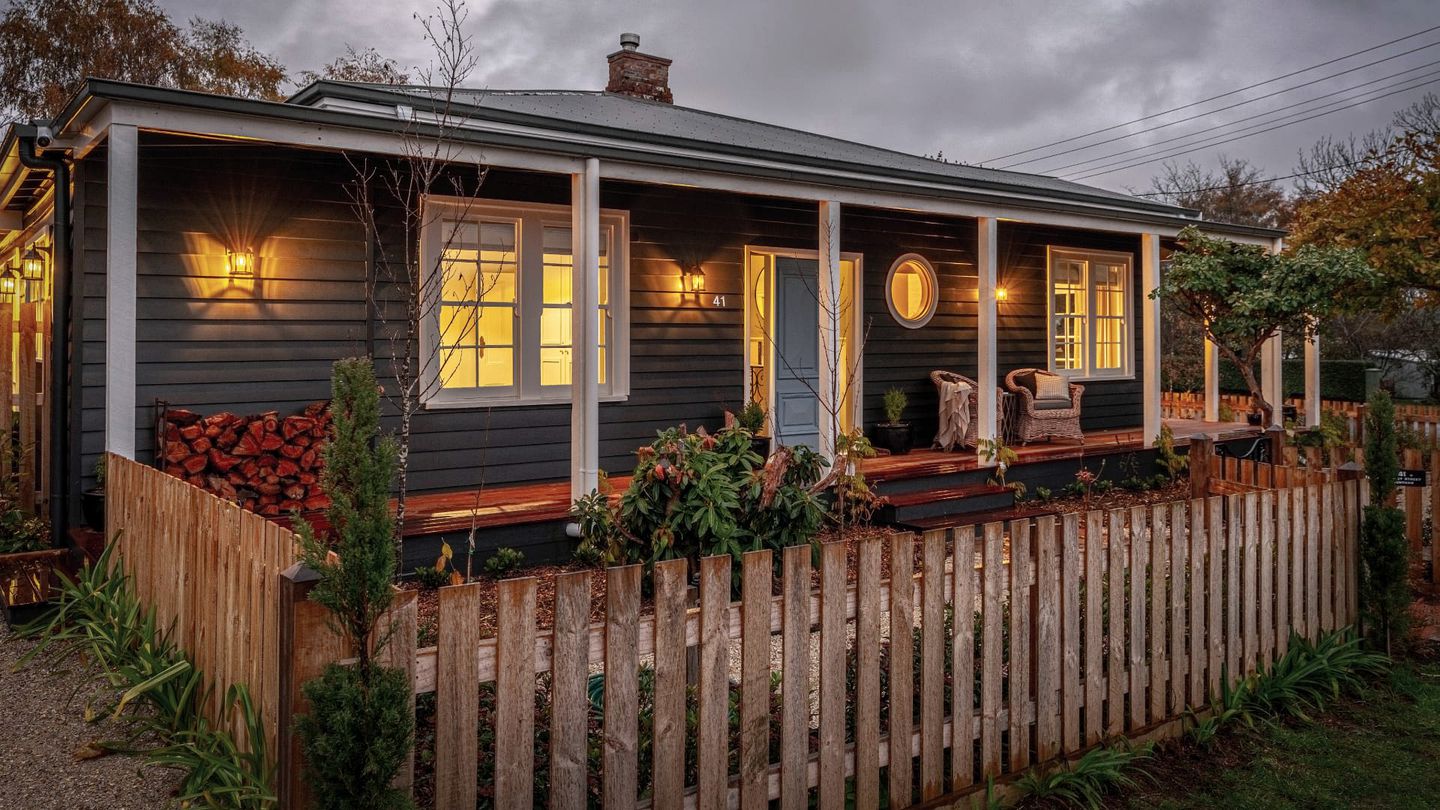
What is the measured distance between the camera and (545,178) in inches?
309

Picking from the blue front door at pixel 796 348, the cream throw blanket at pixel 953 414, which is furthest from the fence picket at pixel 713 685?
the cream throw blanket at pixel 953 414

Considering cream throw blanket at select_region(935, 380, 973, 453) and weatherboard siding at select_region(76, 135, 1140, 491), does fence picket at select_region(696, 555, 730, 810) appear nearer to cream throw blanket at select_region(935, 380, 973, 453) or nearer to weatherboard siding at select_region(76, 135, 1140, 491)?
weatherboard siding at select_region(76, 135, 1140, 491)

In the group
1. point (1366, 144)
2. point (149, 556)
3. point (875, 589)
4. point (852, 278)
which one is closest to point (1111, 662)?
point (875, 589)

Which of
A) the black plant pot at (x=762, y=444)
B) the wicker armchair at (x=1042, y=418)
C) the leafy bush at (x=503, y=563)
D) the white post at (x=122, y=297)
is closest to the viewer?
the white post at (x=122, y=297)

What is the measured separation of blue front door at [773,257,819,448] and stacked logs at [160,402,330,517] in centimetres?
460

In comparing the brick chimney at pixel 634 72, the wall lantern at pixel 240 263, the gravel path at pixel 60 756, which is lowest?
the gravel path at pixel 60 756

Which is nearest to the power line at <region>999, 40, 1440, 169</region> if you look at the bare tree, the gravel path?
the bare tree

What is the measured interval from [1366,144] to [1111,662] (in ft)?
101

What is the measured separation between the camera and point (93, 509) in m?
5.92

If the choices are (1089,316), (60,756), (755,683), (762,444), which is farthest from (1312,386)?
(60,756)

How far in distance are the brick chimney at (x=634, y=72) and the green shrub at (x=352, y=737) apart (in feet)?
35.3

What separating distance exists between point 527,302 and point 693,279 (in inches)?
66.8

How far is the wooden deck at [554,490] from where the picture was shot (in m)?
6.21

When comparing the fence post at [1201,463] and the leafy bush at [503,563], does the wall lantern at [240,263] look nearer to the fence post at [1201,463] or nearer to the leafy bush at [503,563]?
the leafy bush at [503,563]
